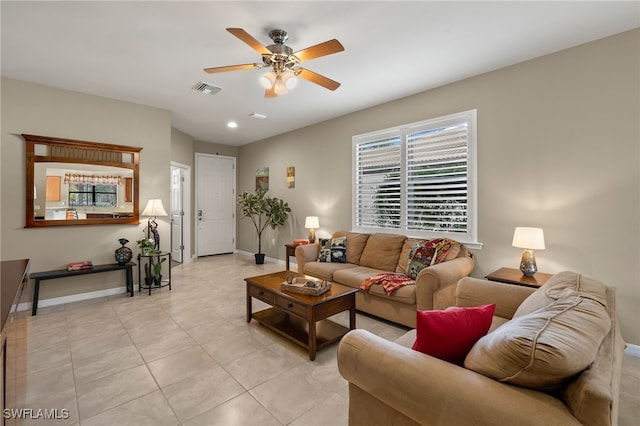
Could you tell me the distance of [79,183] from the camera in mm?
3912

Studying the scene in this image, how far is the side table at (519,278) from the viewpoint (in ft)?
8.52

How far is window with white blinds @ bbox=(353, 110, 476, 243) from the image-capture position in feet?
11.7

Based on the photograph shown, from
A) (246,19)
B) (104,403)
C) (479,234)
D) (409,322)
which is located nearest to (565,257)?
(479,234)

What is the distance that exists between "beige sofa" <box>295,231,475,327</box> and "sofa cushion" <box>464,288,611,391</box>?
64.2 inches

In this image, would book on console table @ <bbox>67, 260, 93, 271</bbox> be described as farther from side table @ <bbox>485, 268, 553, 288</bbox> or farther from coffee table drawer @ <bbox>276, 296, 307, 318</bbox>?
side table @ <bbox>485, 268, 553, 288</bbox>

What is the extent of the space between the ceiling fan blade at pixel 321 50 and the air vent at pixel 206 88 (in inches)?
71.1

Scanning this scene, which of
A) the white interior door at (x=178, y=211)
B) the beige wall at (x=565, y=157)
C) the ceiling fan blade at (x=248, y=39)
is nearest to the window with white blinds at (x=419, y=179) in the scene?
the beige wall at (x=565, y=157)

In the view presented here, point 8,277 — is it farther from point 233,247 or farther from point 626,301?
point 233,247

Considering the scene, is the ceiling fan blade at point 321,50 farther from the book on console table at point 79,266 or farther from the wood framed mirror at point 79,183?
the book on console table at point 79,266

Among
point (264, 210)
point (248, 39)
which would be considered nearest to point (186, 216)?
point (264, 210)

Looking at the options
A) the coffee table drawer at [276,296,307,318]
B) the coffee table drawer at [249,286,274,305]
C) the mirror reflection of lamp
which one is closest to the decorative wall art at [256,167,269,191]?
the mirror reflection of lamp

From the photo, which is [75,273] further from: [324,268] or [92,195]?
[324,268]

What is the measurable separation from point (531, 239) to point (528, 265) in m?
0.25

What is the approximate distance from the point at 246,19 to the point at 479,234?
3.25 meters
